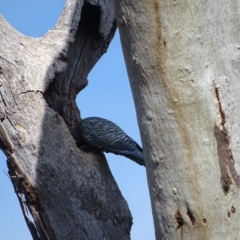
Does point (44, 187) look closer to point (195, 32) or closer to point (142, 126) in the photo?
point (142, 126)

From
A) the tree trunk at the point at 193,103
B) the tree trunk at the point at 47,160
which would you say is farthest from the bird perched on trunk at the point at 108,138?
the tree trunk at the point at 193,103

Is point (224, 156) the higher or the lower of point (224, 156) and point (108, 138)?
the lower

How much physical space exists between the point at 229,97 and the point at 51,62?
0.91 metres

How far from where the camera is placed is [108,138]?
207 centimetres

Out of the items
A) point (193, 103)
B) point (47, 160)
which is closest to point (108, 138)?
point (47, 160)

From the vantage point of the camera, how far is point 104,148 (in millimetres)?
2102

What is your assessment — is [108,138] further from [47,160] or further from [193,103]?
[193,103]

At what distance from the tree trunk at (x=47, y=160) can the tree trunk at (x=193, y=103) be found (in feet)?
2.01

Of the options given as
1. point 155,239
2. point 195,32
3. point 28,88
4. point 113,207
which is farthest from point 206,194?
point 28,88

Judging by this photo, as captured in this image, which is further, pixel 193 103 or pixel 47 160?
pixel 47 160

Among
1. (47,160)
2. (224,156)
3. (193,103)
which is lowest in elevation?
(224,156)

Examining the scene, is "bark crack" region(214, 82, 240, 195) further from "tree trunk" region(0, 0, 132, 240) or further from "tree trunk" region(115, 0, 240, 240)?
"tree trunk" region(0, 0, 132, 240)

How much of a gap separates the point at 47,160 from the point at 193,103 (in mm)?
737

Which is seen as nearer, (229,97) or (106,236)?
(229,97)
